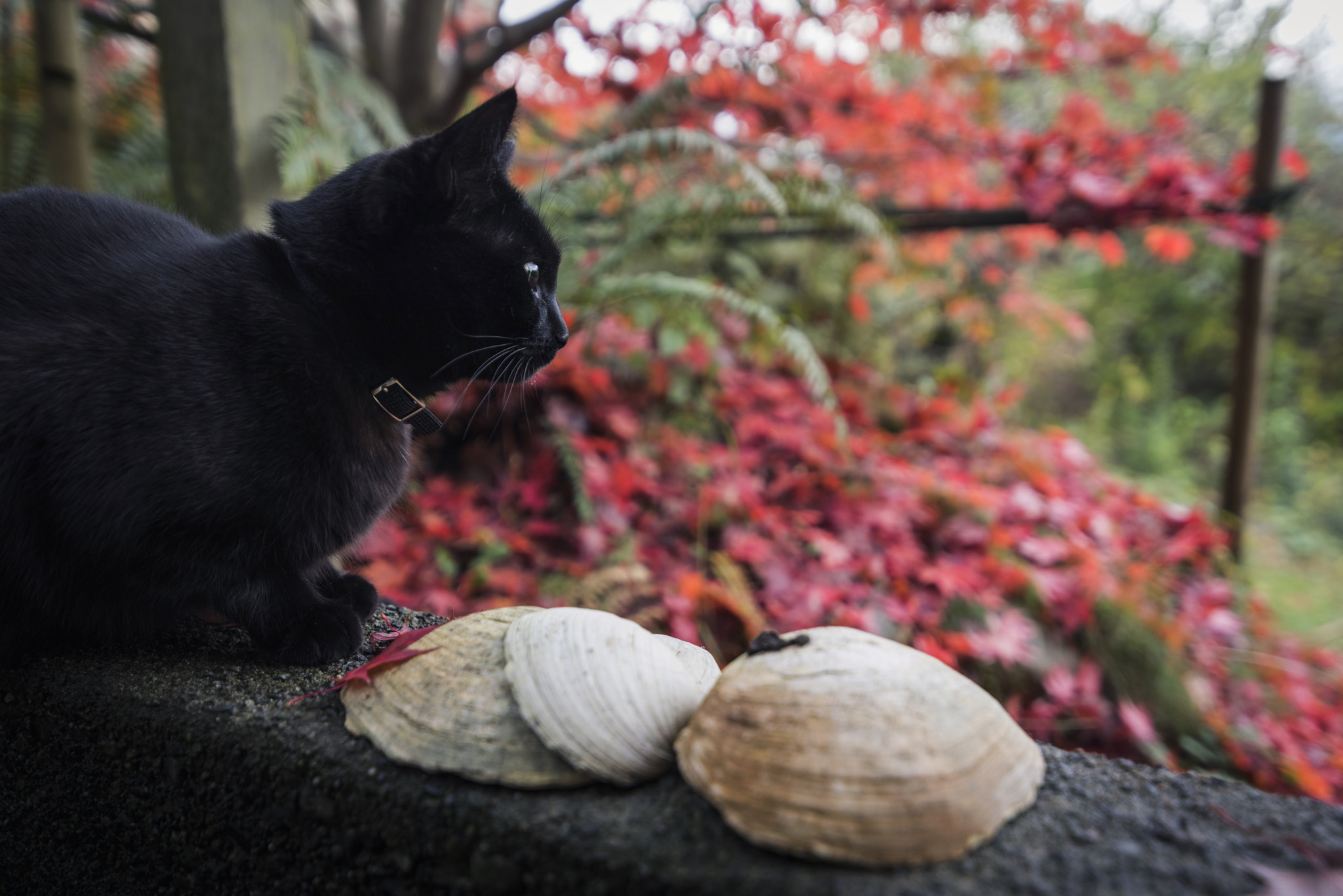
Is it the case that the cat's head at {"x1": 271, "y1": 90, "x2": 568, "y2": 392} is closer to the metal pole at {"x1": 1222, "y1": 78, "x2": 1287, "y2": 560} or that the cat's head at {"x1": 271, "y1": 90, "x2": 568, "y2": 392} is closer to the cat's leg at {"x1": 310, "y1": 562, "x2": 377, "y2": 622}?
the cat's leg at {"x1": 310, "y1": 562, "x2": 377, "y2": 622}

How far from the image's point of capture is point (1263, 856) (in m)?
0.63

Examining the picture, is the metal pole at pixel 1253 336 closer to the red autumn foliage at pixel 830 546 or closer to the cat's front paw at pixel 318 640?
the red autumn foliage at pixel 830 546

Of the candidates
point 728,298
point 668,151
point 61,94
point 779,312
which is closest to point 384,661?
point 728,298

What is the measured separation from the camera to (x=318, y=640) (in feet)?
3.12

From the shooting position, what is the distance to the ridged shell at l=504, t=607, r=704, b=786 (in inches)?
27.2

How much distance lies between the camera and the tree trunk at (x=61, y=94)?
188 centimetres

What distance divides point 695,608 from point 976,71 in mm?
2870

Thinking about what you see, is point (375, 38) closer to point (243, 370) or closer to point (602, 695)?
point (243, 370)

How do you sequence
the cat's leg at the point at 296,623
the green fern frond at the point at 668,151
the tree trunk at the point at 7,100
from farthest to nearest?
the tree trunk at the point at 7,100
the green fern frond at the point at 668,151
the cat's leg at the point at 296,623

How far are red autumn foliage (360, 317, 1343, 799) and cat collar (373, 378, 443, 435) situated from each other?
86cm

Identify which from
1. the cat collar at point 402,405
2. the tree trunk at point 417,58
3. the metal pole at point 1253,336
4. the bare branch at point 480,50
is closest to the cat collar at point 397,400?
the cat collar at point 402,405

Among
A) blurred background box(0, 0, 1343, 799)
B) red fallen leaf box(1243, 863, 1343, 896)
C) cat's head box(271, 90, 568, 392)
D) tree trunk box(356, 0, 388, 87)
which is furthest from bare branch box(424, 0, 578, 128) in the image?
red fallen leaf box(1243, 863, 1343, 896)

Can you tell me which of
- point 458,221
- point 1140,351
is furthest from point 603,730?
point 1140,351

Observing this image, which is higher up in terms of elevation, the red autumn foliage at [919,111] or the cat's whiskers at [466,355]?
the red autumn foliage at [919,111]
